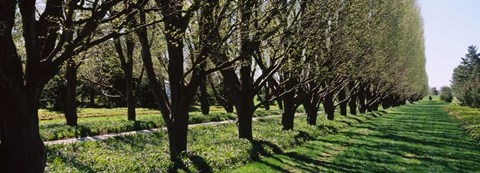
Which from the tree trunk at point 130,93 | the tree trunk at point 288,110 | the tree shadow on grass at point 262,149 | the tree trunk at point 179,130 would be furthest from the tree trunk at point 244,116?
the tree trunk at point 130,93

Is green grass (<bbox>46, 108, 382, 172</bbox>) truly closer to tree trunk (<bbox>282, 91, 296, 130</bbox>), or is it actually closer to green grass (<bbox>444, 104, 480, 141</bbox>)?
tree trunk (<bbox>282, 91, 296, 130</bbox>)

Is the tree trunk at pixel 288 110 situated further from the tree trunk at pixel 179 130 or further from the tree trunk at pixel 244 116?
the tree trunk at pixel 179 130

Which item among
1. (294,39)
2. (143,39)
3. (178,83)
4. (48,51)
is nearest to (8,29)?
(48,51)

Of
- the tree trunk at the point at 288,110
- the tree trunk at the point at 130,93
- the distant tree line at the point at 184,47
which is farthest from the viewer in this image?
the tree trunk at the point at 130,93

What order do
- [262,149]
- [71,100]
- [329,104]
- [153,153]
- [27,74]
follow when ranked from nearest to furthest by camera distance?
[27,74]
[153,153]
[262,149]
[71,100]
[329,104]

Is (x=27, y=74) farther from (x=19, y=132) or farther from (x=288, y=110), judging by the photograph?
(x=288, y=110)

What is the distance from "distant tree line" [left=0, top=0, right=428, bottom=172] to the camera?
6633mm

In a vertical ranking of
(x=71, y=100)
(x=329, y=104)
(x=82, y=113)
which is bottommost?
(x=82, y=113)

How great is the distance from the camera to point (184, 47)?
19.4 meters

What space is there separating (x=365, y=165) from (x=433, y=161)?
289 centimetres

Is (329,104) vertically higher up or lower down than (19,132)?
higher up

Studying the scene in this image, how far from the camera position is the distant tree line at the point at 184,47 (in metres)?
6.63

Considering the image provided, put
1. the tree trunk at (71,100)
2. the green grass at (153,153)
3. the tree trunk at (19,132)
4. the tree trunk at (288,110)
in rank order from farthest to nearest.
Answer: the tree trunk at (71,100) < the tree trunk at (288,110) < the green grass at (153,153) < the tree trunk at (19,132)

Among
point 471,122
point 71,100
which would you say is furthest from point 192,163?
point 471,122
